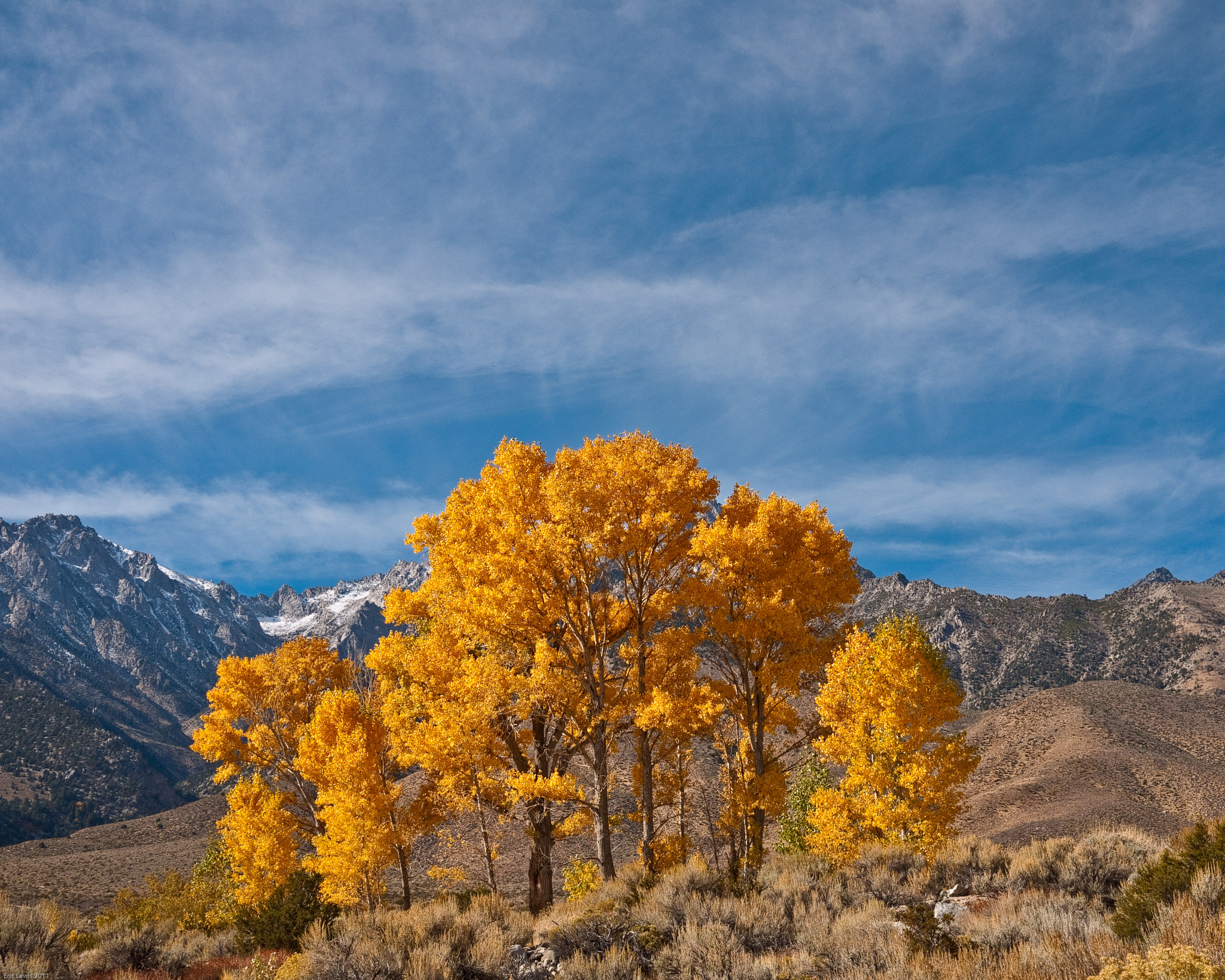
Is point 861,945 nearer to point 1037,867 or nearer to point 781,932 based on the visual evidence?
point 781,932

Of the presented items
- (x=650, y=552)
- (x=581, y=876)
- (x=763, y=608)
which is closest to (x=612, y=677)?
(x=650, y=552)

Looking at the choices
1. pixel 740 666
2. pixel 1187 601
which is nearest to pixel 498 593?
pixel 740 666

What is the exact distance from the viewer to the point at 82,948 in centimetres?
1658

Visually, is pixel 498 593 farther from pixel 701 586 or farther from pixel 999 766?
pixel 999 766

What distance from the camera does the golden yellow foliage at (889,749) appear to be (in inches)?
738

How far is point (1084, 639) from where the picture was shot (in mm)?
147875

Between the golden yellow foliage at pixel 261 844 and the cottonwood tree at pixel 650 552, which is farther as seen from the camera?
the golden yellow foliage at pixel 261 844

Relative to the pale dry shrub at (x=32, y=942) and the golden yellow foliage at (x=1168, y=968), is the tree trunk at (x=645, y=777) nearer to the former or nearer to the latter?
the golden yellow foliage at (x=1168, y=968)

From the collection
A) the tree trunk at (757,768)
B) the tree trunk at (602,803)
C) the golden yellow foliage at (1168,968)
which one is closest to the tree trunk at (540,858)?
the tree trunk at (602,803)

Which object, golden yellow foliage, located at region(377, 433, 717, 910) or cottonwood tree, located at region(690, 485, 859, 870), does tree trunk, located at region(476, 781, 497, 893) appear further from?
cottonwood tree, located at region(690, 485, 859, 870)

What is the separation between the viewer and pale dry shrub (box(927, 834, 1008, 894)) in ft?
49.2

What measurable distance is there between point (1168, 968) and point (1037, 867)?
11.6 meters

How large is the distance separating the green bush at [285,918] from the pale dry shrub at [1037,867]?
15002mm

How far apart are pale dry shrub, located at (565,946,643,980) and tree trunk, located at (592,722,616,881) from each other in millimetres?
5834
